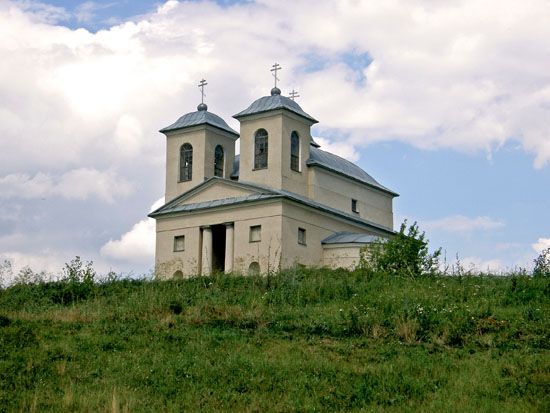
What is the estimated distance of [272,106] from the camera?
45.9 meters

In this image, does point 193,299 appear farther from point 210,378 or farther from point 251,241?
point 251,241

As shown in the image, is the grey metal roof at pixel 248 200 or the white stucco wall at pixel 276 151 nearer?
the grey metal roof at pixel 248 200

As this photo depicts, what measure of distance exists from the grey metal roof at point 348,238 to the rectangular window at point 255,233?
307 centimetres

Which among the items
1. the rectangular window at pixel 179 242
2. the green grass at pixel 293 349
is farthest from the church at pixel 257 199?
the green grass at pixel 293 349

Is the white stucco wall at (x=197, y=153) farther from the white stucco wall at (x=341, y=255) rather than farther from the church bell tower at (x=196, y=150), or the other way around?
the white stucco wall at (x=341, y=255)

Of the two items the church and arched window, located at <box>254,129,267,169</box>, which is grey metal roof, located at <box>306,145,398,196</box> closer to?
the church

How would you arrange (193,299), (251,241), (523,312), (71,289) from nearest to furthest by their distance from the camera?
(523,312) < (193,299) < (71,289) < (251,241)

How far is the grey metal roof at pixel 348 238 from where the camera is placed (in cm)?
4397

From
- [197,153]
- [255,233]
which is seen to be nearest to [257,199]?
[255,233]

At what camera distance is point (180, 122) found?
163 feet

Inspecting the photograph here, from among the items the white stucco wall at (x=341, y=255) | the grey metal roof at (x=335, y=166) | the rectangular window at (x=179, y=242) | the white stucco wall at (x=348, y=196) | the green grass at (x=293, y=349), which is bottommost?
the green grass at (x=293, y=349)

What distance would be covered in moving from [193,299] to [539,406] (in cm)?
1241

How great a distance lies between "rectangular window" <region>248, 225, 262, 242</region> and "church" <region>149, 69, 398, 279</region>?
0.14 feet

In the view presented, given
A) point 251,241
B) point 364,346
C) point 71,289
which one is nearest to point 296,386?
point 364,346
